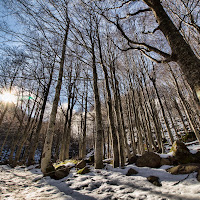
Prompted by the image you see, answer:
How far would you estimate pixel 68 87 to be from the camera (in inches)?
394

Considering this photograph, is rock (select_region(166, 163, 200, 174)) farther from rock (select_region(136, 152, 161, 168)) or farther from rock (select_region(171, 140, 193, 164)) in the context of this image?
rock (select_region(171, 140, 193, 164))

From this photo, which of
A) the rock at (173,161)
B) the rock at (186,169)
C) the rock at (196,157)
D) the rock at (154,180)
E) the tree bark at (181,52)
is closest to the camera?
the tree bark at (181,52)

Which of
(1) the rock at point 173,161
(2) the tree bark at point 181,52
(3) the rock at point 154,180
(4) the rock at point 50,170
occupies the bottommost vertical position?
(3) the rock at point 154,180

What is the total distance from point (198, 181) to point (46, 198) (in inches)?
115

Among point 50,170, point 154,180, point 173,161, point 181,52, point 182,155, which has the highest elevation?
point 181,52

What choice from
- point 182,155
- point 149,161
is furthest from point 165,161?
point 182,155

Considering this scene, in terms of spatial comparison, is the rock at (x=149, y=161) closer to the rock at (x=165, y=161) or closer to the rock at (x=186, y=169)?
the rock at (x=165, y=161)

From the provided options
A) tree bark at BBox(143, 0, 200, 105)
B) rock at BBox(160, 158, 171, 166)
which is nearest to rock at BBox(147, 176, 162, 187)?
rock at BBox(160, 158, 171, 166)

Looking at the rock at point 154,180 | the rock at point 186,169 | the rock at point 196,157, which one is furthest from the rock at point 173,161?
the rock at point 154,180

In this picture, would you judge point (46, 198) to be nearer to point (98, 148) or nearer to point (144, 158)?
point (98, 148)

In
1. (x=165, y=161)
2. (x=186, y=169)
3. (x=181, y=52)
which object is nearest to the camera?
(x=181, y=52)

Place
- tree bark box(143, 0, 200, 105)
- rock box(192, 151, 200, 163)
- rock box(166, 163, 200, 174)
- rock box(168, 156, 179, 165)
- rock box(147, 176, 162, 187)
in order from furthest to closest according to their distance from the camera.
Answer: rock box(168, 156, 179, 165)
rock box(192, 151, 200, 163)
rock box(166, 163, 200, 174)
rock box(147, 176, 162, 187)
tree bark box(143, 0, 200, 105)

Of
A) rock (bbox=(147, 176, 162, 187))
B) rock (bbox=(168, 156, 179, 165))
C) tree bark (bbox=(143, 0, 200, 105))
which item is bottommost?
rock (bbox=(147, 176, 162, 187))

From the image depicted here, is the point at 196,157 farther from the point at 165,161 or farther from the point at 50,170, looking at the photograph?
the point at 50,170
